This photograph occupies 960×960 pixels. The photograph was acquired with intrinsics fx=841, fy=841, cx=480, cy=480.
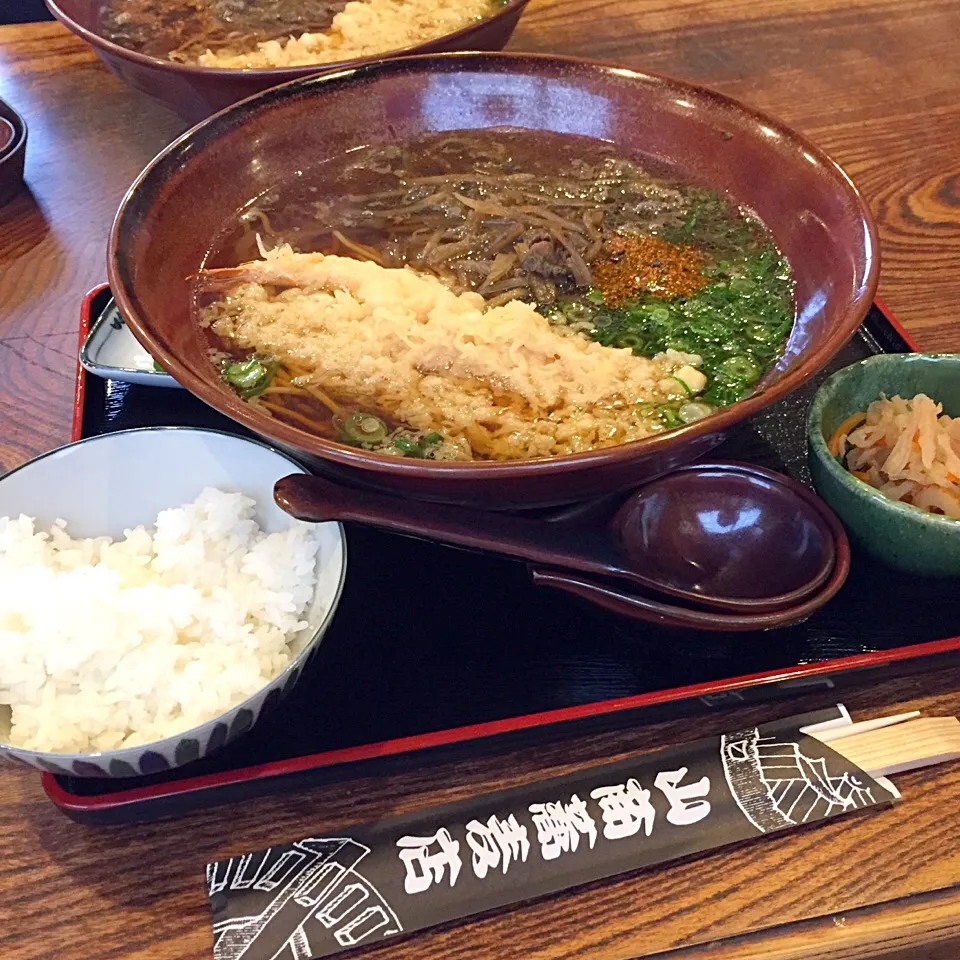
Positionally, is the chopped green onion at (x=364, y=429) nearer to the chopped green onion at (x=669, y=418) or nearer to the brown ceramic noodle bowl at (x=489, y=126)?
the brown ceramic noodle bowl at (x=489, y=126)

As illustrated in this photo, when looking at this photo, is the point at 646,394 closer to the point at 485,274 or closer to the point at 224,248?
the point at 485,274

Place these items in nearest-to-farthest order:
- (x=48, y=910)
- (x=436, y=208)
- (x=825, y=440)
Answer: (x=48, y=910)
(x=825, y=440)
(x=436, y=208)

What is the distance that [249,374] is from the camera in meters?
1.49

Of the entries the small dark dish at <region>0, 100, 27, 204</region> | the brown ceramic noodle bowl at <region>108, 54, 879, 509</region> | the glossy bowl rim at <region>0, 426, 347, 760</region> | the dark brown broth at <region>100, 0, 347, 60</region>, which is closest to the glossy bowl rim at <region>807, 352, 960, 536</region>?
the brown ceramic noodle bowl at <region>108, 54, 879, 509</region>

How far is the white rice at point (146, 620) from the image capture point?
3.62ft

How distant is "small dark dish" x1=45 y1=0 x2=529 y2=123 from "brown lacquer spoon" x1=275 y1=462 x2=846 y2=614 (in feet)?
3.95

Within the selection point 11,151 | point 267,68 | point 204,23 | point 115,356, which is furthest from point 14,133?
point 115,356

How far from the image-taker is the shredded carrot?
1.44 metres

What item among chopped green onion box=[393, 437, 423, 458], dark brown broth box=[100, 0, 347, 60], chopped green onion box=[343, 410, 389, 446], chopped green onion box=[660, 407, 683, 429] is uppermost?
dark brown broth box=[100, 0, 347, 60]

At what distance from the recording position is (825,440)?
4.67 feet

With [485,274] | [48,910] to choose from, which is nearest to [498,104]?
[485,274]

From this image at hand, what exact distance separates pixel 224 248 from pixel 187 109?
0.76 metres

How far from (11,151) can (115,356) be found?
3.02ft

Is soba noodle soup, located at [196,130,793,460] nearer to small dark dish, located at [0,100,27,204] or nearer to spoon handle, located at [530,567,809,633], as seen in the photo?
spoon handle, located at [530,567,809,633]
